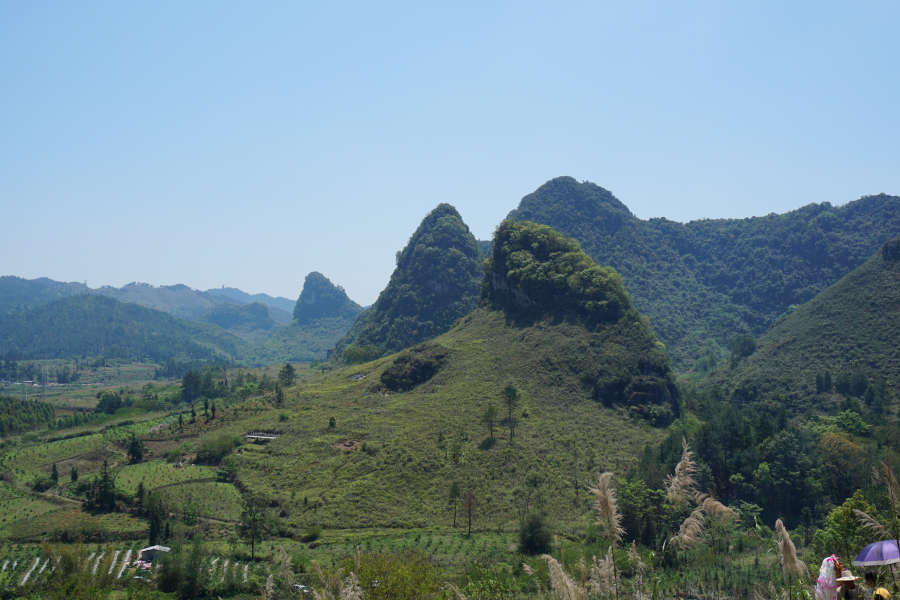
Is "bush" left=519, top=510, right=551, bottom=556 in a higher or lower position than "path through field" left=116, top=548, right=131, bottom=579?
lower

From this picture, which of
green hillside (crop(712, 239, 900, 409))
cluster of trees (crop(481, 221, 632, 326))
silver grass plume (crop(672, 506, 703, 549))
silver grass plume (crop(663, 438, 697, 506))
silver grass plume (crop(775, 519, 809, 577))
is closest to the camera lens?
silver grass plume (crop(775, 519, 809, 577))

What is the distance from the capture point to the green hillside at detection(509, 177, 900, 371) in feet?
486

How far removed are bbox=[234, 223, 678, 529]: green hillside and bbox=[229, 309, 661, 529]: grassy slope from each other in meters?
0.18

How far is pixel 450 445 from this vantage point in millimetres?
55500

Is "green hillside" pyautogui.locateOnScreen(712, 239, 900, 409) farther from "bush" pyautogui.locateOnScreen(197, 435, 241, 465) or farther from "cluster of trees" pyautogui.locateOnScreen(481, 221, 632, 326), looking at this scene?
"bush" pyautogui.locateOnScreen(197, 435, 241, 465)

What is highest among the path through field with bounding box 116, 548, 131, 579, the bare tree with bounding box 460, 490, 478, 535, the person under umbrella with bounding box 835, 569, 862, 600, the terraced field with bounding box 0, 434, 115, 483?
the person under umbrella with bounding box 835, 569, 862, 600

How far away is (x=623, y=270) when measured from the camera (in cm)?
16838

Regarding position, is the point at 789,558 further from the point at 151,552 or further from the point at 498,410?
the point at 498,410

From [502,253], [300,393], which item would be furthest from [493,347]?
[300,393]

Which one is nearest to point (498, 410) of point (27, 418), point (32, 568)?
point (32, 568)

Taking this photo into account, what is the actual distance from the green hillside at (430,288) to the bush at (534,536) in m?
97.4

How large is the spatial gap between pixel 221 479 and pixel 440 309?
303ft

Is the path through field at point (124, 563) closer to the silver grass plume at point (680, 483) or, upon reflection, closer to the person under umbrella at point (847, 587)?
the silver grass plume at point (680, 483)

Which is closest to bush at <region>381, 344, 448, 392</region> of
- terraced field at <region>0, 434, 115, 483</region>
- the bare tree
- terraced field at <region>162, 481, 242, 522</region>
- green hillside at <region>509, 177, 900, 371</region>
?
terraced field at <region>162, 481, 242, 522</region>
